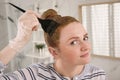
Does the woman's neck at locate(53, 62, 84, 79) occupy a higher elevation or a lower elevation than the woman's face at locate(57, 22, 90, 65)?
lower

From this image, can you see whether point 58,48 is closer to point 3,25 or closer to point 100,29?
point 100,29

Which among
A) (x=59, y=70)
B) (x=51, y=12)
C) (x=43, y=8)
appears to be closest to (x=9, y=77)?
(x=59, y=70)

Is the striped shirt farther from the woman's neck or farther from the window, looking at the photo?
the window

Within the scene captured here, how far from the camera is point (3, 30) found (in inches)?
113

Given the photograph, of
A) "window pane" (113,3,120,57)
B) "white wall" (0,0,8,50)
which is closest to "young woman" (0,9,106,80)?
"window pane" (113,3,120,57)

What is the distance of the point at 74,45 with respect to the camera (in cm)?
84

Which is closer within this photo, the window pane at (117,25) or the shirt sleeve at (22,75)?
the shirt sleeve at (22,75)

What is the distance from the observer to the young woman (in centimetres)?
83

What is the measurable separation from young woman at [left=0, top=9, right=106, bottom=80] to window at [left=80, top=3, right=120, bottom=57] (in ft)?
2.68

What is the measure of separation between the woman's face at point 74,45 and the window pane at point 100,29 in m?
0.94

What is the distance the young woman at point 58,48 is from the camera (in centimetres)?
83

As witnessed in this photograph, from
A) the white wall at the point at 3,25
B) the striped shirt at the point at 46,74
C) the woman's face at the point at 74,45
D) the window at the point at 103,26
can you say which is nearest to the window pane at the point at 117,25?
the window at the point at 103,26

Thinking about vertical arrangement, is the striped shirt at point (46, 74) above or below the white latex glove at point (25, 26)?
below

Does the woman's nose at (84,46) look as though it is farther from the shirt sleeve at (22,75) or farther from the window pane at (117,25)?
the window pane at (117,25)
